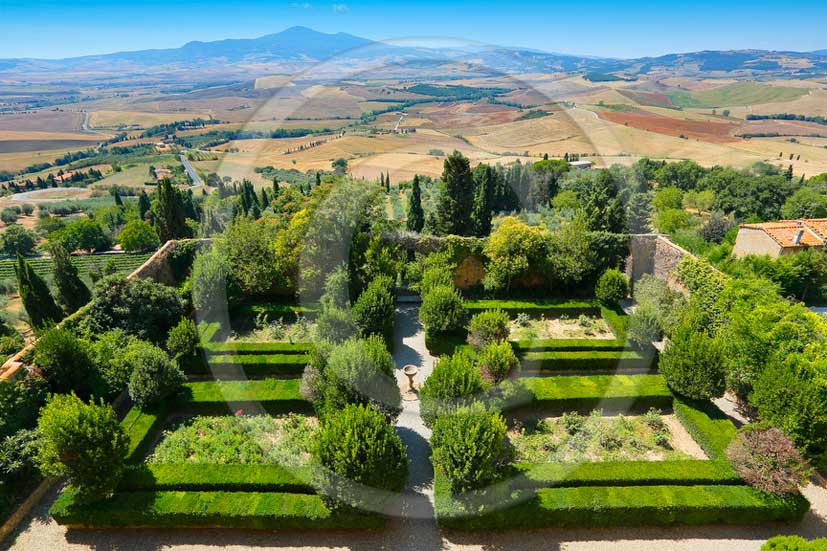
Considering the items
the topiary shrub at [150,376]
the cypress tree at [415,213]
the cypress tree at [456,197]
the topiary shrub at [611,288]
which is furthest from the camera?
the cypress tree at [415,213]

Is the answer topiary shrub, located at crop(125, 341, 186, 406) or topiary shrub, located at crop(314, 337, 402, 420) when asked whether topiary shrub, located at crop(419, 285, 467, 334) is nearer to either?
topiary shrub, located at crop(314, 337, 402, 420)

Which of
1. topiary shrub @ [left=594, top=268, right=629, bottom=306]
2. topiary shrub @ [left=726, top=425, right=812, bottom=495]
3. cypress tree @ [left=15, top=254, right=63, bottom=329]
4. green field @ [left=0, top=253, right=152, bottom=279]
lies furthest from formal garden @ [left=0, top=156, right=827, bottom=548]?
green field @ [left=0, top=253, right=152, bottom=279]

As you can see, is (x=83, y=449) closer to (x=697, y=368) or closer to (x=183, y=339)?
(x=183, y=339)

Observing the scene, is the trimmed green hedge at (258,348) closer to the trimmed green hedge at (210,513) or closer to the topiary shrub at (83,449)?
the topiary shrub at (83,449)

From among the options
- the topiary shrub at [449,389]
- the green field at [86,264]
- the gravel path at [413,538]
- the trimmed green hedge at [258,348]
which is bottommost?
the green field at [86,264]

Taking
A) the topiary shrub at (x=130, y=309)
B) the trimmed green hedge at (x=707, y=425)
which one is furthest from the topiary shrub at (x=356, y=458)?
the topiary shrub at (x=130, y=309)

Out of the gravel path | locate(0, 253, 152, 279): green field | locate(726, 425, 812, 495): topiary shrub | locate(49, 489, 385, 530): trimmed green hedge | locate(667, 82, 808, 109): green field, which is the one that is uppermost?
locate(667, 82, 808, 109): green field

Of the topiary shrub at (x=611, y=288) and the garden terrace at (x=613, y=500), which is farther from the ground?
the topiary shrub at (x=611, y=288)
